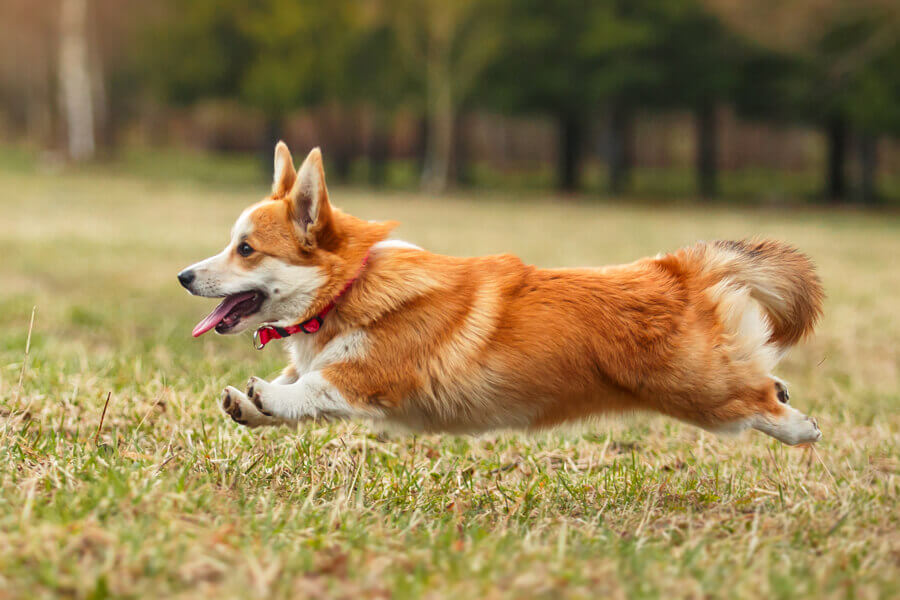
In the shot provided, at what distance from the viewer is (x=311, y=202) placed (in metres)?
3.74

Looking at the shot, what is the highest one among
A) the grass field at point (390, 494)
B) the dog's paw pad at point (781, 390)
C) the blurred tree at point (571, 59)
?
the blurred tree at point (571, 59)

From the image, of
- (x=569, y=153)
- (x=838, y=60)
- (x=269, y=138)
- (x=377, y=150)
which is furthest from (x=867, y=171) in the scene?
(x=269, y=138)

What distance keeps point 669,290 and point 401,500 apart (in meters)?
1.42

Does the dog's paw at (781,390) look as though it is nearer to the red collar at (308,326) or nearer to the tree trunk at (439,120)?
the red collar at (308,326)

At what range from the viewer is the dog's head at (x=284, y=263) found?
3738 mm

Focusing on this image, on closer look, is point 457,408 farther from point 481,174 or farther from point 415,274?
point 481,174

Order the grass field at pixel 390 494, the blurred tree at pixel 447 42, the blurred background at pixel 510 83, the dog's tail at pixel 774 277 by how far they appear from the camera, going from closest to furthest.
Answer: the grass field at pixel 390 494
the dog's tail at pixel 774 277
the blurred background at pixel 510 83
the blurred tree at pixel 447 42

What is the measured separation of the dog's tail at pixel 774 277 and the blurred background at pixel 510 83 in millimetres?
18933

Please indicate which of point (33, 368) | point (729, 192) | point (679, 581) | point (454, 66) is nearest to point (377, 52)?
point (454, 66)

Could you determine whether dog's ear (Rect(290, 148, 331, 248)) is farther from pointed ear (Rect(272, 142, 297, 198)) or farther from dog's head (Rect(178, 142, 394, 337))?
pointed ear (Rect(272, 142, 297, 198))

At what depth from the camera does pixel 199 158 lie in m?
41.5

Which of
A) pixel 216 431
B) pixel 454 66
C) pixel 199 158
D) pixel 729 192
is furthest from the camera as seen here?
pixel 199 158

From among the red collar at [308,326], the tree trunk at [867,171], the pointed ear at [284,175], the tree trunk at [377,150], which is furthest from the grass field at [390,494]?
the tree trunk at [377,150]

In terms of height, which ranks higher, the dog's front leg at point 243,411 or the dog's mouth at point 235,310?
the dog's mouth at point 235,310
